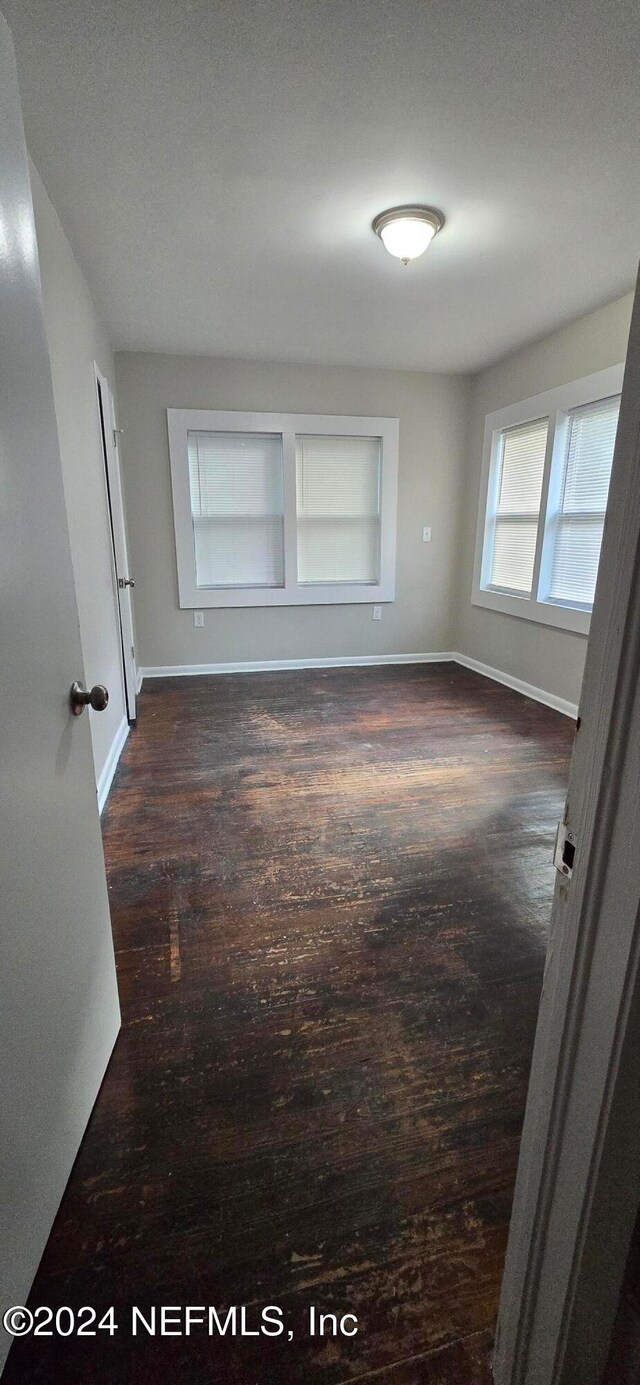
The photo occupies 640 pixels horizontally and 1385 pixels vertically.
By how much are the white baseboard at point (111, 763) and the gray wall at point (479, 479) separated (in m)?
2.55

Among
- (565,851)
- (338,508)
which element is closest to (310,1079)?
(565,851)

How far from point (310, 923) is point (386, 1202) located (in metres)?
0.82

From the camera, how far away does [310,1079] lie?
132cm

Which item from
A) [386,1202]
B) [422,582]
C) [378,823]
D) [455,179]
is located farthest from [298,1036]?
[422,582]

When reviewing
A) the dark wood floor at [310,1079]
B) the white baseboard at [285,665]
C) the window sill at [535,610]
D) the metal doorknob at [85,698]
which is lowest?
the dark wood floor at [310,1079]

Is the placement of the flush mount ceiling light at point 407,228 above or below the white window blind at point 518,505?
above

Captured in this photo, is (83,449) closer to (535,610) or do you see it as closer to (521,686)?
(535,610)

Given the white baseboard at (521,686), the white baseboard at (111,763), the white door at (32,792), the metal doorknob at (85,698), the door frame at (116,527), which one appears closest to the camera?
the white door at (32,792)

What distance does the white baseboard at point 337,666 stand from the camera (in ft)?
15.7

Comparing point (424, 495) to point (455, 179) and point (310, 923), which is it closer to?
point (455, 179)

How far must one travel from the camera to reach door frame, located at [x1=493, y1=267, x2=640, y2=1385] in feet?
1.61

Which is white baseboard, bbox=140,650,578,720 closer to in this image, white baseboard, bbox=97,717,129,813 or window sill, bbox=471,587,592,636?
window sill, bbox=471,587,592,636

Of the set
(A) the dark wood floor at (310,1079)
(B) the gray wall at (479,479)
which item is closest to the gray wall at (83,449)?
(A) the dark wood floor at (310,1079)

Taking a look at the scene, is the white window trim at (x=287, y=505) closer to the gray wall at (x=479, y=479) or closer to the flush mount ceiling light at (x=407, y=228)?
the gray wall at (x=479, y=479)
